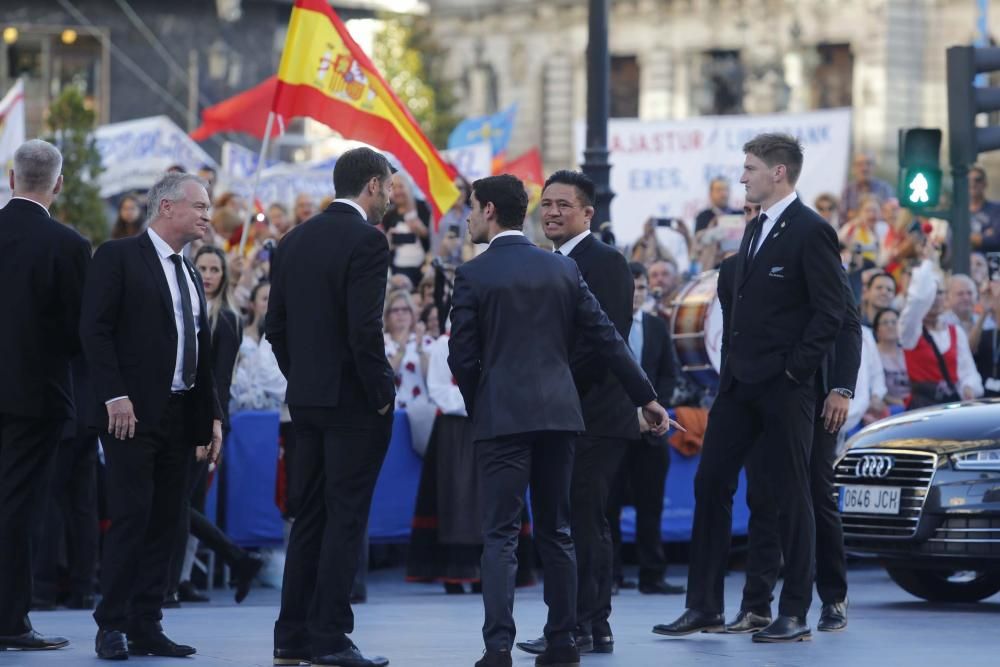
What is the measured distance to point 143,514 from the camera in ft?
31.4

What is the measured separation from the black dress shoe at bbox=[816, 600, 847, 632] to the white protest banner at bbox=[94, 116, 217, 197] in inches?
667

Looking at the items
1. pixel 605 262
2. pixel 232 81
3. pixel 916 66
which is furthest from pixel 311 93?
pixel 916 66

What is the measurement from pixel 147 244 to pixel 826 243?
315cm

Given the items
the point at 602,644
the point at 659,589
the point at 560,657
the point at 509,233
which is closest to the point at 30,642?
the point at 560,657

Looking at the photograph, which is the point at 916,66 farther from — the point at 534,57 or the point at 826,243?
the point at 826,243

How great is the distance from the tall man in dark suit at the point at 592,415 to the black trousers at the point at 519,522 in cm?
73

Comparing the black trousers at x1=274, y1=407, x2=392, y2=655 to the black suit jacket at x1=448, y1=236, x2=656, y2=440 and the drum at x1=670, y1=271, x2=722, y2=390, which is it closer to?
the black suit jacket at x1=448, y1=236, x2=656, y2=440

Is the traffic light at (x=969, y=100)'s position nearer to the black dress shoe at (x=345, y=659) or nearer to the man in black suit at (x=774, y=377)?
the man in black suit at (x=774, y=377)

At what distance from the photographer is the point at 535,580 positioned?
14.9 metres

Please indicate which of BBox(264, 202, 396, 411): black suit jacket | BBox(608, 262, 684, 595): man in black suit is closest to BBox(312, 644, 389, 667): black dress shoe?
BBox(264, 202, 396, 411): black suit jacket

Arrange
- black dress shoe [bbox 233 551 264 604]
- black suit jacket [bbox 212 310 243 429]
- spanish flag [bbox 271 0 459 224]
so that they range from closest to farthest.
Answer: black suit jacket [bbox 212 310 243 429]
black dress shoe [bbox 233 551 264 604]
spanish flag [bbox 271 0 459 224]

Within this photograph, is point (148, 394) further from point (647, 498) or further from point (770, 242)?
point (647, 498)

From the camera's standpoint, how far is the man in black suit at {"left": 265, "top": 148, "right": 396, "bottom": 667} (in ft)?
30.3

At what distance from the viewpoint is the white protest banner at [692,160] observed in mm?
25984
